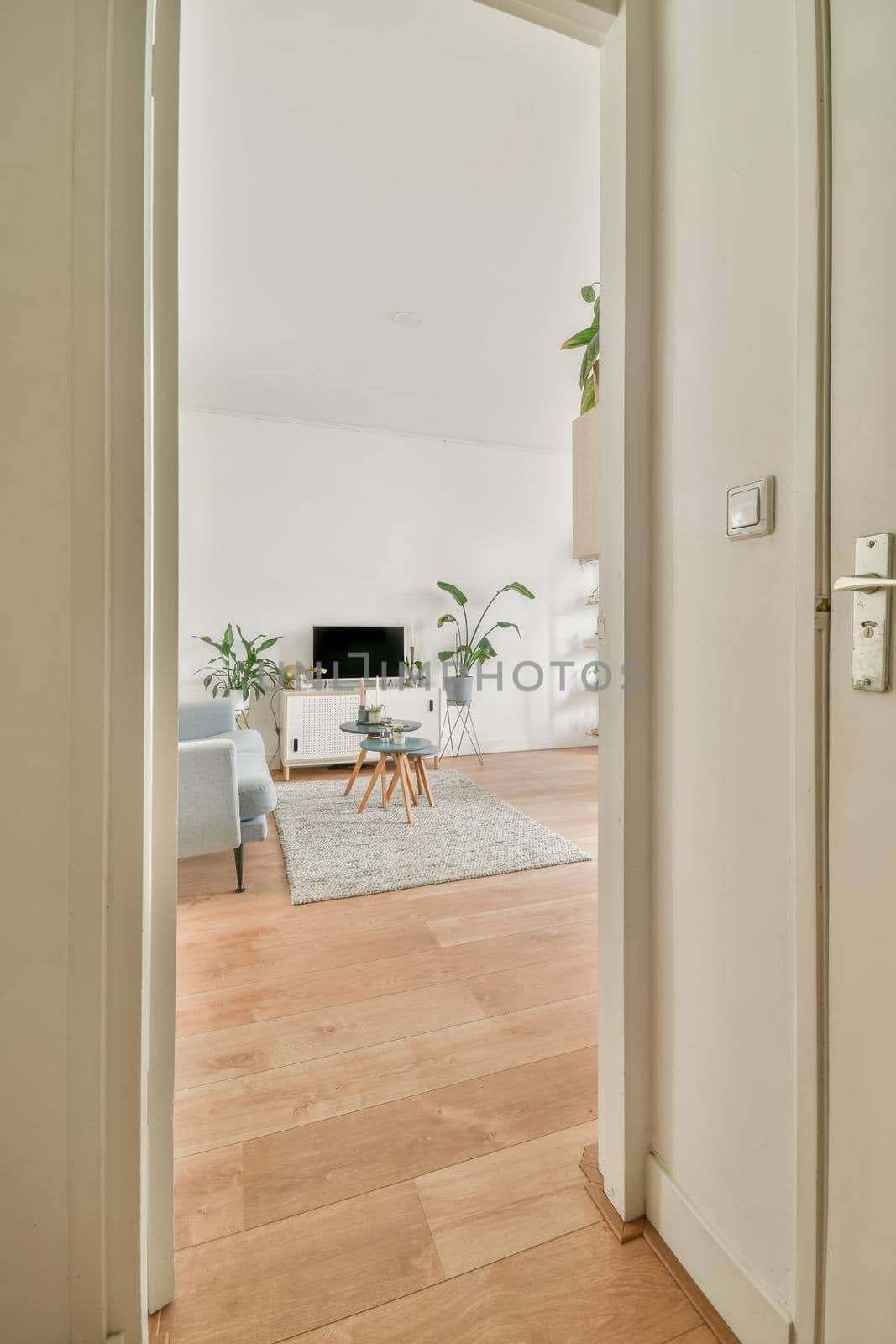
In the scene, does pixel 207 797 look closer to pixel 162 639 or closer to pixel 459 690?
pixel 162 639

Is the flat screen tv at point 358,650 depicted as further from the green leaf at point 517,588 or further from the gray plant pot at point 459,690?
the green leaf at point 517,588

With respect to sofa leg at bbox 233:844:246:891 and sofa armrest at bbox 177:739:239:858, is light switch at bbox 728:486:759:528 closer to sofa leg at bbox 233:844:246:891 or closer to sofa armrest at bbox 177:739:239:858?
sofa armrest at bbox 177:739:239:858

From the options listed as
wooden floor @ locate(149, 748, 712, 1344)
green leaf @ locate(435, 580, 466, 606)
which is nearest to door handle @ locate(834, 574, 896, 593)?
wooden floor @ locate(149, 748, 712, 1344)

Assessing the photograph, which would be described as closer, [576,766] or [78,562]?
[78,562]

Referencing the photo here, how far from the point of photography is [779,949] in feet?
2.69

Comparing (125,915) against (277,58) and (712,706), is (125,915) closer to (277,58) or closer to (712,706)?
(712,706)

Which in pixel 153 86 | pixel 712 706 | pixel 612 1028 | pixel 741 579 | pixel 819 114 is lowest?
pixel 612 1028

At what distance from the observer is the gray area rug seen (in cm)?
259

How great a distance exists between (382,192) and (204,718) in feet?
8.72

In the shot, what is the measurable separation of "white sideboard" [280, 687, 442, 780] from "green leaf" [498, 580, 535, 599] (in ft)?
4.31

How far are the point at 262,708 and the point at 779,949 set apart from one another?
179 inches

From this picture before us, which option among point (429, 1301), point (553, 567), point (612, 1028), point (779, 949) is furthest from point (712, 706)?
point (553, 567)

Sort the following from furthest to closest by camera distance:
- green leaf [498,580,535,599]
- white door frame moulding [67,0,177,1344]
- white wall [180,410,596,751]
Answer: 1. green leaf [498,580,535,599]
2. white wall [180,410,596,751]
3. white door frame moulding [67,0,177,1344]

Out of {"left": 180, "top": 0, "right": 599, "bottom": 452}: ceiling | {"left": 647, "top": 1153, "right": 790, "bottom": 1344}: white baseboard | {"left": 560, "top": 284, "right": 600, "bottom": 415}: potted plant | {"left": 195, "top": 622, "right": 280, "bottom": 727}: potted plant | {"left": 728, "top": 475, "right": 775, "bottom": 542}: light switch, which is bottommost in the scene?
{"left": 647, "top": 1153, "right": 790, "bottom": 1344}: white baseboard
